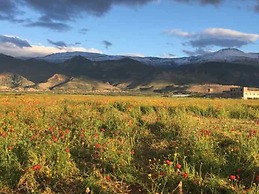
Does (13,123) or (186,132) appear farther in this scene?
(13,123)

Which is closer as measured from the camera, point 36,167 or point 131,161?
point 36,167

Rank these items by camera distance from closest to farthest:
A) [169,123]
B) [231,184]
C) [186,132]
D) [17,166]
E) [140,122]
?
[231,184]
[17,166]
[186,132]
[169,123]
[140,122]

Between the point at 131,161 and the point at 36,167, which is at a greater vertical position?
the point at 36,167

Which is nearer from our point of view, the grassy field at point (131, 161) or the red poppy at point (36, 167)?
the grassy field at point (131, 161)

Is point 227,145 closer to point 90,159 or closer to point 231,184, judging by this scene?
point 231,184

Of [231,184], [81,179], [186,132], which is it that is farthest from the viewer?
[186,132]

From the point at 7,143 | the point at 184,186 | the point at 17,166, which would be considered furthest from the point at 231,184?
the point at 7,143

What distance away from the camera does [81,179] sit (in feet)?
30.0

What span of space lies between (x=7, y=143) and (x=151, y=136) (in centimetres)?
450

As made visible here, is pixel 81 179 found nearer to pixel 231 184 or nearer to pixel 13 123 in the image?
pixel 231 184

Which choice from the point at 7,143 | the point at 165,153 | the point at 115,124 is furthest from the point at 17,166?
the point at 115,124

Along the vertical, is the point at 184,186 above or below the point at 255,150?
below

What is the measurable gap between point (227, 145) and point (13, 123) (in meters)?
7.74

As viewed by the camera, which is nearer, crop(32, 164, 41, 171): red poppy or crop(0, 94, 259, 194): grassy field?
crop(0, 94, 259, 194): grassy field
